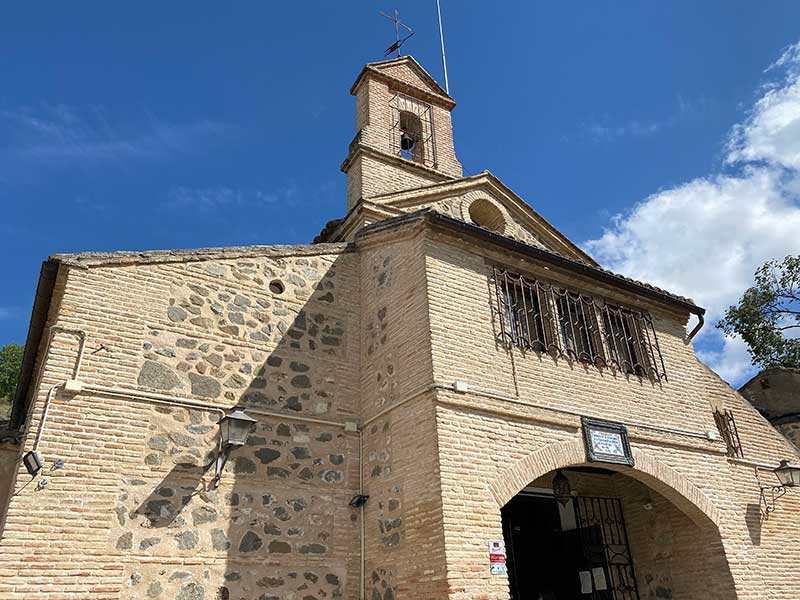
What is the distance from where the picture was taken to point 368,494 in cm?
773

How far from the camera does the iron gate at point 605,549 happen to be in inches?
374

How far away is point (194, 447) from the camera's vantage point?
7152mm

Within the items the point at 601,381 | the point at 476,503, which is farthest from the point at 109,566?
the point at 601,381

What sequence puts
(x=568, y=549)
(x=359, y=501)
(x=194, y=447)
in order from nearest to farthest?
1. (x=194, y=447)
2. (x=359, y=501)
3. (x=568, y=549)

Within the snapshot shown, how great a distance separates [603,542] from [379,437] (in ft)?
14.7

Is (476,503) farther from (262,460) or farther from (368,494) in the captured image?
(262,460)

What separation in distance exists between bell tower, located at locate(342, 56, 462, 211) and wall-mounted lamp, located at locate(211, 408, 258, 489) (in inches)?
218

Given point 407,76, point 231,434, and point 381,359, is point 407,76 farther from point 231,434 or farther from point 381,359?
point 231,434

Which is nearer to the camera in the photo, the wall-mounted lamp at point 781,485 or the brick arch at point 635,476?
the brick arch at point 635,476

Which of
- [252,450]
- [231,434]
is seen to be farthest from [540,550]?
[231,434]

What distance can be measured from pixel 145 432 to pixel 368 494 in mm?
2698

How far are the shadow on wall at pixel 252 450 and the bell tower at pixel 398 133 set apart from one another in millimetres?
3794

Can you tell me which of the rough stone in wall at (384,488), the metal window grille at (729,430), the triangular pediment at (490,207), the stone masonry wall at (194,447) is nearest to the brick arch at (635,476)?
the rough stone in wall at (384,488)

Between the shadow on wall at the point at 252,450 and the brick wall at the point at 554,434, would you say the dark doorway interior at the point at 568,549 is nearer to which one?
the brick wall at the point at 554,434
